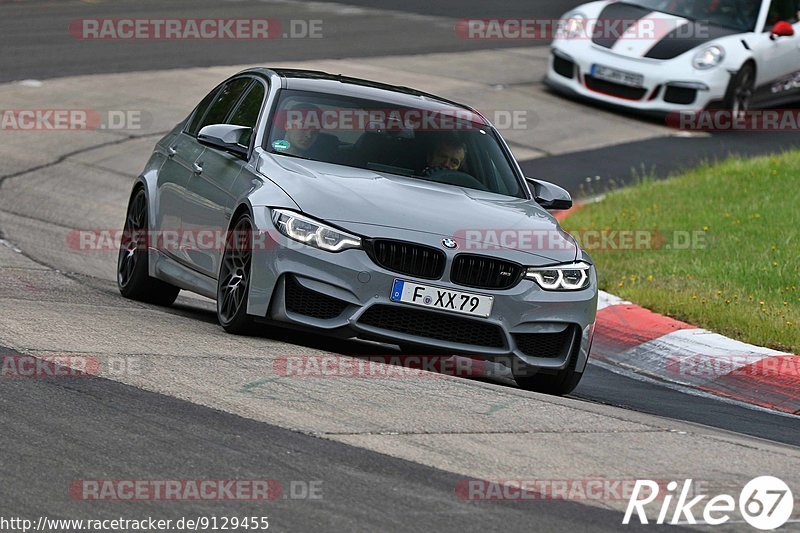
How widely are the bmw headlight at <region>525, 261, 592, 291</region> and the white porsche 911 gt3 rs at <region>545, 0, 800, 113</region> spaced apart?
39.3 feet

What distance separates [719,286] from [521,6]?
67.9 ft

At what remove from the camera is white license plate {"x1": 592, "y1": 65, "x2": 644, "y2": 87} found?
778 inches

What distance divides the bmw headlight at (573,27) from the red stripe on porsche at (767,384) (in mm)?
11345

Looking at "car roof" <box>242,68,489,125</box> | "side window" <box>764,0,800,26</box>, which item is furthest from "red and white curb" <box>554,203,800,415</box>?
"side window" <box>764,0,800,26</box>

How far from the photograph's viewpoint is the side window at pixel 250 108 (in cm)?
913

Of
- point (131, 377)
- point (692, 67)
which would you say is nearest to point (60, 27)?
point (692, 67)

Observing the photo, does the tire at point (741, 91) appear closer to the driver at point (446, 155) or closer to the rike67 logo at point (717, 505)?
the driver at point (446, 155)

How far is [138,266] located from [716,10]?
42.3ft

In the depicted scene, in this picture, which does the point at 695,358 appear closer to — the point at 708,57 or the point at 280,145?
the point at 280,145

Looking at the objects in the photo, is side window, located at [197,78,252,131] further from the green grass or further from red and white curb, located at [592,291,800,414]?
the green grass

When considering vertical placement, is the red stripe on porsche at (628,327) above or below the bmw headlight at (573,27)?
above

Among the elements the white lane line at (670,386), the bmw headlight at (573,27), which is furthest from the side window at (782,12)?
the white lane line at (670,386)

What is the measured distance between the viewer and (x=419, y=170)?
880 centimetres

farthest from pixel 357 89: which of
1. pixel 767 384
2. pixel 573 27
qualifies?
pixel 573 27
